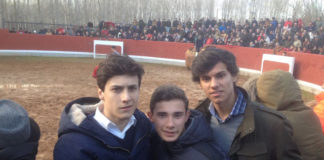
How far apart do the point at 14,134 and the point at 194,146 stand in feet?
3.62

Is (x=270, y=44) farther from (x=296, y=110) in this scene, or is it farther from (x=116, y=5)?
(x=116, y=5)

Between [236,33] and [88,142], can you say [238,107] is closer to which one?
[88,142]

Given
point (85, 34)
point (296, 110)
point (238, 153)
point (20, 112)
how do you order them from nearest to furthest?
point (20, 112) < point (238, 153) < point (296, 110) < point (85, 34)

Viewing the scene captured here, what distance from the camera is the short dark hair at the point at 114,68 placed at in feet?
5.93

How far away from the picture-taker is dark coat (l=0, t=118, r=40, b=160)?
144 cm

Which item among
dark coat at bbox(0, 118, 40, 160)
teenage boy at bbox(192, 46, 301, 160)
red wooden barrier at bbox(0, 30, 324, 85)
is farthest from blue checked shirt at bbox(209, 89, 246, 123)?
red wooden barrier at bbox(0, 30, 324, 85)

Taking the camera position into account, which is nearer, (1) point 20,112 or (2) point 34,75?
(1) point 20,112

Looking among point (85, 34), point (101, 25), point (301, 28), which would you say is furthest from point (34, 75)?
point (301, 28)

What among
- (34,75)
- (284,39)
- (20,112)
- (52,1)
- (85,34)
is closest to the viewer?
(20,112)

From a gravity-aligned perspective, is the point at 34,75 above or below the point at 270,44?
below

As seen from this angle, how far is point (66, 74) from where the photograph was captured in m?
11.4

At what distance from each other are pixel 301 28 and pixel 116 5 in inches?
799

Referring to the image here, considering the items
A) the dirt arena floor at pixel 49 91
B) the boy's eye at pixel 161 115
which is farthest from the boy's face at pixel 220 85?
the dirt arena floor at pixel 49 91

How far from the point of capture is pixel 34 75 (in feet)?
35.3
